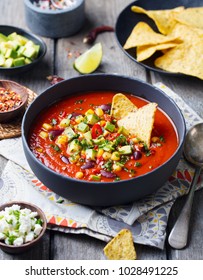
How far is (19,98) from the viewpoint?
4879 millimetres

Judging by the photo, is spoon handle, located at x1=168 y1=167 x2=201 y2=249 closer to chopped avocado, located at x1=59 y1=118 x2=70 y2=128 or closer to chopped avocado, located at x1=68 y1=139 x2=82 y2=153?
chopped avocado, located at x1=68 y1=139 x2=82 y2=153

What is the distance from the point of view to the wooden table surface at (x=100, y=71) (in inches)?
149

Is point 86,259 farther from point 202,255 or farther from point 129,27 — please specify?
point 129,27

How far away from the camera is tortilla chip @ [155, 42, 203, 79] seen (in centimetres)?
515

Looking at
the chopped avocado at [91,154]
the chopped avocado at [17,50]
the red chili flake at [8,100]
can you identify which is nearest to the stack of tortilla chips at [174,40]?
the chopped avocado at [17,50]

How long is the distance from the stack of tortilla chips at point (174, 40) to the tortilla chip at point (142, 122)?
1013 millimetres

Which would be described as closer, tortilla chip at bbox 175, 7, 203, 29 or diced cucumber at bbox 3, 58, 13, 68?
diced cucumber at bbox 3, 58, 13, 68

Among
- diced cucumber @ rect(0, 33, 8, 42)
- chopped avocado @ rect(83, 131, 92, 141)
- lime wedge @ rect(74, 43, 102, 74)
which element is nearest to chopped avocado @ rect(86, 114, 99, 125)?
chopped avocado @ rect(83, 131, 92, 141)

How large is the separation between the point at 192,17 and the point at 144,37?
1.83 ft

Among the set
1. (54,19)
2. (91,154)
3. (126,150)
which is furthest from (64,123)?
(54,19)

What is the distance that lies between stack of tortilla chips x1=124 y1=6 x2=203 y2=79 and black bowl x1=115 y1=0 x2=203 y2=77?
99 millimetres

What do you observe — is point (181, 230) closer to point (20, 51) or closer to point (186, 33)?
point (186, 33)

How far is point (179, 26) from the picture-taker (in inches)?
217

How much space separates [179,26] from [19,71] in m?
1.57
